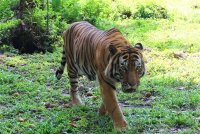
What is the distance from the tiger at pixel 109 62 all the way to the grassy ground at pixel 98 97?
1.07 feet

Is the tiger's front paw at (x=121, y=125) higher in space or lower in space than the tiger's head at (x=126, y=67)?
lower

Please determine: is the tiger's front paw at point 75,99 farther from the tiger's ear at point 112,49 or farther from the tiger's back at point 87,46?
the tiger's ear at point 112,49

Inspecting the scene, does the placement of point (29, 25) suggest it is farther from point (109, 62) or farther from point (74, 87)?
point (109, 62)

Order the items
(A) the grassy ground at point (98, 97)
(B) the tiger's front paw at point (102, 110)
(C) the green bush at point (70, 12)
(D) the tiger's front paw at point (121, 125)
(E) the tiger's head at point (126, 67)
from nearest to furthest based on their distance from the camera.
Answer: (E) the tiger's head at point (126, 67)
(D) the tiger's front paw at point (121, 125)
(A) the grassy ground at point (98, 97)
(B) the tiger's front paw at point (102, 110)
(C) the green bush at point (70, 12)

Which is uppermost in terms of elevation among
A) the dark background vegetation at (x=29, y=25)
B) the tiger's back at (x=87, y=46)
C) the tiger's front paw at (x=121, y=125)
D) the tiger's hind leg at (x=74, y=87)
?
the tiger's back at (x=87, y=46)

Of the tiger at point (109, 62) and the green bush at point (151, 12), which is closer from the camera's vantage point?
the tiger at point (109, 62)

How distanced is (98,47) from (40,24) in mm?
6122

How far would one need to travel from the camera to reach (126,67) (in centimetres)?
524

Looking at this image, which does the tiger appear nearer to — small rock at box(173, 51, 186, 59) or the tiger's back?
the tiger's back

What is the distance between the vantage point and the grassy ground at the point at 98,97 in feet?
18.9

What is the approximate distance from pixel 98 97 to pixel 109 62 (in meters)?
2.11

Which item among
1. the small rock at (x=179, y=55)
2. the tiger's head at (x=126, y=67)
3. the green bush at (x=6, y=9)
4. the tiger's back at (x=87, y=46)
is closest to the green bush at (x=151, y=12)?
the green bush at (x=6, y=9)

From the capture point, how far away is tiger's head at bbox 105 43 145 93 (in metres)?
5.19

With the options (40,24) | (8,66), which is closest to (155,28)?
(40,24)
